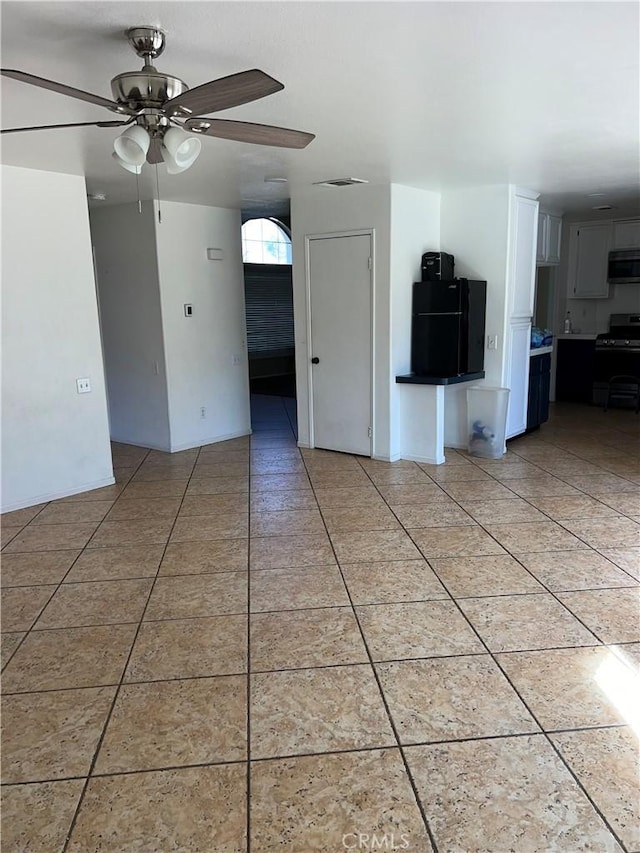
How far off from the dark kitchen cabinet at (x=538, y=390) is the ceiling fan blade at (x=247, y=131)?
14.4 feet

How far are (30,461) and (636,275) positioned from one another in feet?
22.8

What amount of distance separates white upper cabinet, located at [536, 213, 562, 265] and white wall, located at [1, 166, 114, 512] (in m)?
4.61

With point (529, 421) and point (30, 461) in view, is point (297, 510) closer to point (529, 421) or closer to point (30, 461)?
point (30, 461)

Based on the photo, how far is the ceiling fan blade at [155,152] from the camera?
7.70 feet

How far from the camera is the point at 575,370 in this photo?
312 inches

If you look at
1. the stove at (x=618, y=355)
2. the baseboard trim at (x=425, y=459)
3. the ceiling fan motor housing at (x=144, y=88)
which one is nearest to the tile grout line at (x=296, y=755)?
the ceiling fan motor housing at (x=144, y=88)

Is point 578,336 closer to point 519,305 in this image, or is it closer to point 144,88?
point 519,305

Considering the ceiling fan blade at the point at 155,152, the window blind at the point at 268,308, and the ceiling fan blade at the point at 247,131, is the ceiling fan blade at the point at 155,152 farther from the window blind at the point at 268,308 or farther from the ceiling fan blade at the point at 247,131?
the window blind at the point at 268,308

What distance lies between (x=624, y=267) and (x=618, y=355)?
43.0 inches

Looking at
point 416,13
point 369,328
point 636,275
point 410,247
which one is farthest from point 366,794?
point 636,275

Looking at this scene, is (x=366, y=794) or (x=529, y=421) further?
(x=529, y=421)

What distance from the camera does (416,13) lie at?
1985 millimetres

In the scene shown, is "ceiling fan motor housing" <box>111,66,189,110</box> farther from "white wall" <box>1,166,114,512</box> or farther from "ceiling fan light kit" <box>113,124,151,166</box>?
"white wall" <box>1,166,114,512</box>

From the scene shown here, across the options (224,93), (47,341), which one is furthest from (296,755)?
(47,341)
